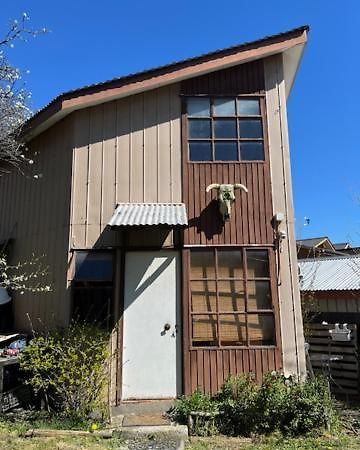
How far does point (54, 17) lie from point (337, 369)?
9653mm

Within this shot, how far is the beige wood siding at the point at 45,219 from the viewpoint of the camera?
Result: 349 inches

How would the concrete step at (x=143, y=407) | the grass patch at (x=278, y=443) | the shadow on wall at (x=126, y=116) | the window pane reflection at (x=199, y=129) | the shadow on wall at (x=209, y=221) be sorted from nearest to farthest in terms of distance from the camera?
the grass patch at (x=278, y=443) → the concrete step at (x=143, y=407) → the shadow on wall at (x=209, y=221) → the shadow on wall at (x=126, y=116) → the window pane reflection at (x=199, y=129)

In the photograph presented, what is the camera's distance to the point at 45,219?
968 centimetres

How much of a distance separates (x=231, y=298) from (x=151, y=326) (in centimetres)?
166

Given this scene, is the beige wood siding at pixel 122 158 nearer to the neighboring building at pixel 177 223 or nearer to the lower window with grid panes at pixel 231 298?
the neighboring building at pixel 177 223

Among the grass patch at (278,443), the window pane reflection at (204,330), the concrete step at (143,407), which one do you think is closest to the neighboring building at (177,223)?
the window pane reflection at (204,330)

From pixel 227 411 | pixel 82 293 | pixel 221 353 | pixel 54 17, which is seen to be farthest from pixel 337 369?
pixel 54 17

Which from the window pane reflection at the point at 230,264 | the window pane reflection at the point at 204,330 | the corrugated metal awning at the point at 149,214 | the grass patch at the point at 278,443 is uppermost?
the corrugated metal awning at the point at 149,214

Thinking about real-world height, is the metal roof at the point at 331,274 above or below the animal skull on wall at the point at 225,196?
below

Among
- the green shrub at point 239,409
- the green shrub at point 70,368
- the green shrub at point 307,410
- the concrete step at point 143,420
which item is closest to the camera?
the green shrub at point 307,410

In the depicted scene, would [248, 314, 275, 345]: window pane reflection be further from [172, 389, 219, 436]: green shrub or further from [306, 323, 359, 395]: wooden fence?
[306, 323, 359, 395]: wooden fence

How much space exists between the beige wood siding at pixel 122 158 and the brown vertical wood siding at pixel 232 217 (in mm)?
368

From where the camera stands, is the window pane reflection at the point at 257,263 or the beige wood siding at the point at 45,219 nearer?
the window pane reflection at the point at 257,263

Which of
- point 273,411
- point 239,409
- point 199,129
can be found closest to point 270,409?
point 273,411
